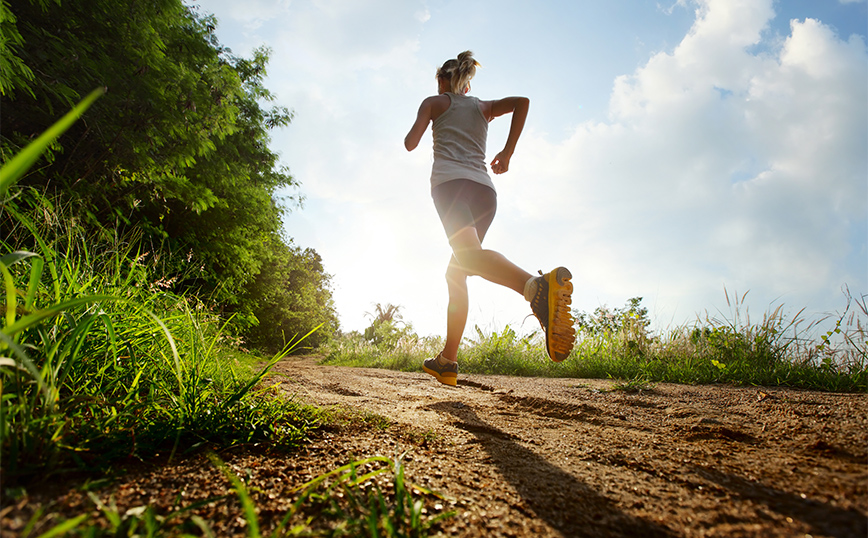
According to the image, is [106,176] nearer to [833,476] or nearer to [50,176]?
[50,176]

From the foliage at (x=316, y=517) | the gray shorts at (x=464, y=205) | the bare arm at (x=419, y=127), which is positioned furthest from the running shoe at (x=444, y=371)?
the foliage at (x=316, y=517)

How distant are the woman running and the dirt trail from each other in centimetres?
52

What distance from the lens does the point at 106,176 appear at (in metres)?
4.95

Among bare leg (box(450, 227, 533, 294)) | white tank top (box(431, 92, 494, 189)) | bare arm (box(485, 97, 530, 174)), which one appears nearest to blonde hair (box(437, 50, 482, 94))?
white tank top (box(431, 92, 494, 189))

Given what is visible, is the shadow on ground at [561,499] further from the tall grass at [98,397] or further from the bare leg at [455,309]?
the bare leg at [455,309]

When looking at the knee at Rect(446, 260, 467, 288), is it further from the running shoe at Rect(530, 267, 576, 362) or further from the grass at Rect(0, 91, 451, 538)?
the grass at Rect(0, 91, 451, 538)

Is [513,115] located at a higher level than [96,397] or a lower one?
higher

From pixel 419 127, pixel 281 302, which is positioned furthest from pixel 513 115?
pixel 281 302

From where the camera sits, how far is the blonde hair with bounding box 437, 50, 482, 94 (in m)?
2.60

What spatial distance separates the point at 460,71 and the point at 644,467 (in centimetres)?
254

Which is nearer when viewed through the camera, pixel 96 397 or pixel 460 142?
pixel 96 397

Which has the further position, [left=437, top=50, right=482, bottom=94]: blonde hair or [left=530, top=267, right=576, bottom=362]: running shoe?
[left=437, top=50, right=482, bottom=94]: blonde hair

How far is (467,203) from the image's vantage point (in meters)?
2.22

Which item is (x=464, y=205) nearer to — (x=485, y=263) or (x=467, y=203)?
(x=467, y=203)
